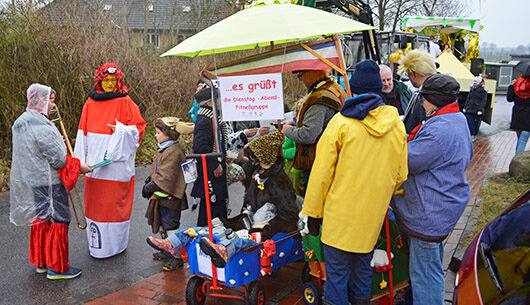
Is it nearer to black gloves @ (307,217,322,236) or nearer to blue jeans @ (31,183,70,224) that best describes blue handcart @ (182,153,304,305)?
black gloves @ (307,217,322,236)

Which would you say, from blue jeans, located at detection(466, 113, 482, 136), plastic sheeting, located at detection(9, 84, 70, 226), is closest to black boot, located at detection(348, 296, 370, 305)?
plastic sheeting, located at detection(9, 84, 70, 226)

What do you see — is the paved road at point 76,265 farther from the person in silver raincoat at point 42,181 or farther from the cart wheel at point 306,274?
the cart wheel at point 306,274

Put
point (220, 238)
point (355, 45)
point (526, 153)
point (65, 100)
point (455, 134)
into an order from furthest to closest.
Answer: point (355, 45) < point (65, 100) < point (526, 153) < point (220, 238) < point (455, 134)

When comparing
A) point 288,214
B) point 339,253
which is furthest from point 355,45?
point 339,253

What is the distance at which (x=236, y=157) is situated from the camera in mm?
5305

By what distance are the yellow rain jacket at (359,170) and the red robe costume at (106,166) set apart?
2.69 meters

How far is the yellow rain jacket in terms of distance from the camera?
119 inches

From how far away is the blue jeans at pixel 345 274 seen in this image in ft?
10.5

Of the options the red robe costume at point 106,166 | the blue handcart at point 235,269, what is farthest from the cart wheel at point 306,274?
the red robe costume at point 106,166

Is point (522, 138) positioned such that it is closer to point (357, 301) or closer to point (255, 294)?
point (357, 301)

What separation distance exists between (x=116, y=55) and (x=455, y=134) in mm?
9582

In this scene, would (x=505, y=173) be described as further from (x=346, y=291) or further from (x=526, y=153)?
(x=346, y=291)

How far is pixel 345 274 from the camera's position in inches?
127

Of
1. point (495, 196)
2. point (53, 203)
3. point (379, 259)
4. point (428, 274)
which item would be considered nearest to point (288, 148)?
point (379, 259)
